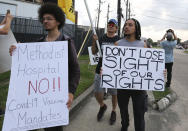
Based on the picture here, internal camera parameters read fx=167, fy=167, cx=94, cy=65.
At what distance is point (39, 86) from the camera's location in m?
1.54

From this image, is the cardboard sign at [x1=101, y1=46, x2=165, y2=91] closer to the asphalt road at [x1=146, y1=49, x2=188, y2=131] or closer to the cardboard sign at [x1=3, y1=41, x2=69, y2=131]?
the cardboard sign at [x1=3, y1=41, x2=69, y2=131]

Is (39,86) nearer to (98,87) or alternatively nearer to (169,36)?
(98,87)

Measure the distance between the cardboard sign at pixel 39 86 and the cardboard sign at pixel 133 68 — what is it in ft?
2.58

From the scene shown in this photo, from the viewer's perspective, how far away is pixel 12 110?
4.81 feet

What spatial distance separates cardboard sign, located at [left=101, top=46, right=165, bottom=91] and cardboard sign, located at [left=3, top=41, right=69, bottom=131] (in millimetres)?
788

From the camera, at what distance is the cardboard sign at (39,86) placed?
149 centimetres

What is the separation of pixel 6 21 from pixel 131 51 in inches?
60.0

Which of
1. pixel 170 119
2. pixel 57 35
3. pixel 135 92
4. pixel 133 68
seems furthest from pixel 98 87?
pixel 170 119

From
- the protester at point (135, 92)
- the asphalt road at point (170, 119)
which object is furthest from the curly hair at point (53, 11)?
the asphalt road at point (170, 119)

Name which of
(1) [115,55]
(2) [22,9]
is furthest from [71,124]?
(2) [22,9]

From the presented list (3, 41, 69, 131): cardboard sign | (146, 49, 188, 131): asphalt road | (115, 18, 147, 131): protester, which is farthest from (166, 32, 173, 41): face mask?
(3, 41, 69, 131): cardboard sign

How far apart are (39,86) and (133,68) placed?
1236 millimetres

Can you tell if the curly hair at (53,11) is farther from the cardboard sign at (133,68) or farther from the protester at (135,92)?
the protester at (135,92)

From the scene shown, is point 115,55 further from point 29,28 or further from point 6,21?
point 29,28
